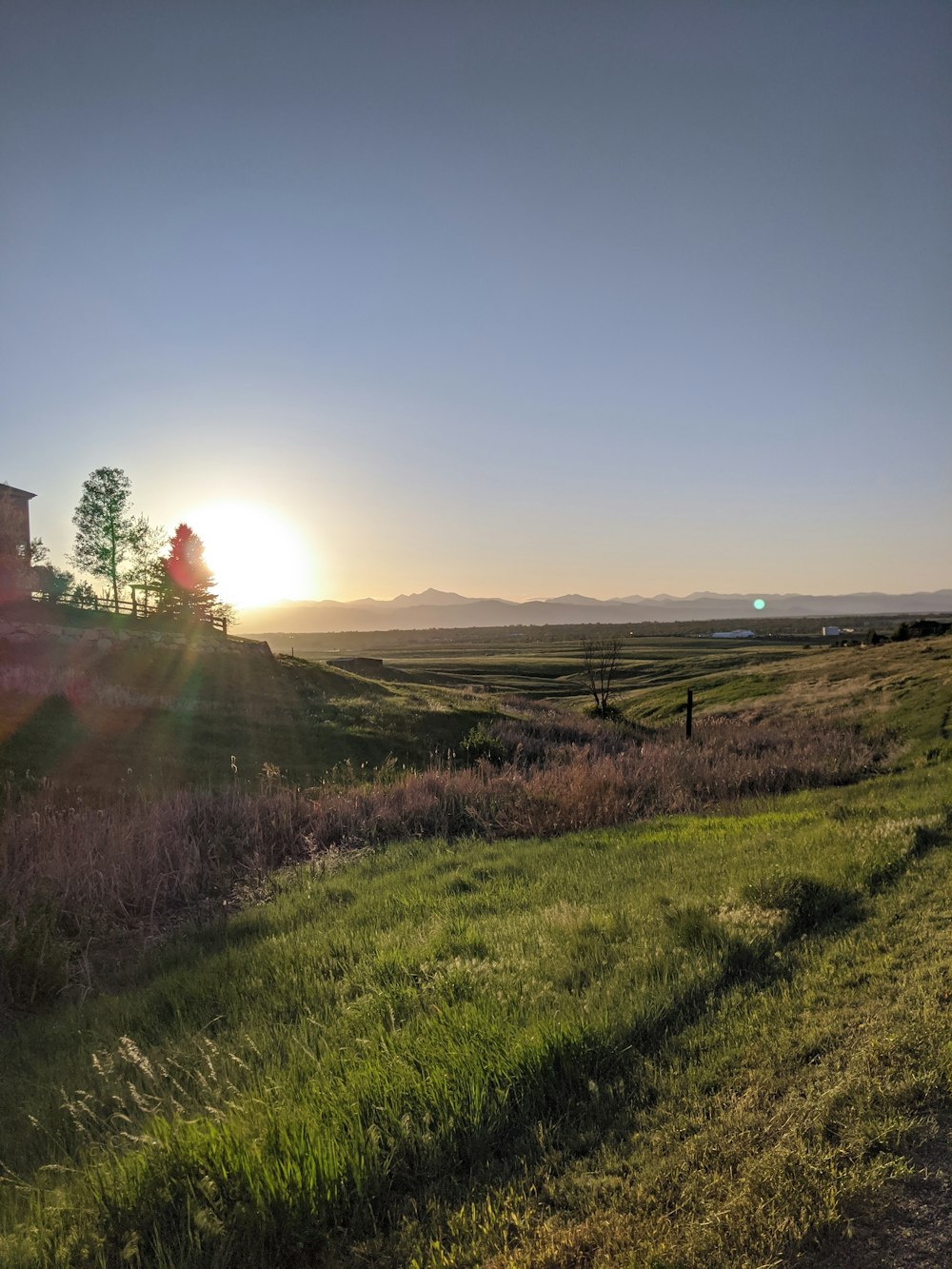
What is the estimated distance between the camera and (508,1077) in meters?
4.16

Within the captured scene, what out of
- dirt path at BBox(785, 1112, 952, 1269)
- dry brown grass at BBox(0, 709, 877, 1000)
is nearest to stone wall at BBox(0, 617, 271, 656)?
dry brown grass at BBox(0, 709, 877, 1000)

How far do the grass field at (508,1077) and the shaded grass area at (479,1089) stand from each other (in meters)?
0.02

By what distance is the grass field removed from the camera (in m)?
3.19

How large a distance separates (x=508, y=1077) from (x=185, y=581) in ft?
186

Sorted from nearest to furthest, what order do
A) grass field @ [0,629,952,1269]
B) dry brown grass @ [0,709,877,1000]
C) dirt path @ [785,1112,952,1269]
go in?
dirt path @ [785,1112,952,1269] < grass field @ [0,629,952,1269] < dry brown grass @ [0,709,877,1000]

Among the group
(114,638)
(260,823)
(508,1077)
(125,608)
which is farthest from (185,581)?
(508,1077)

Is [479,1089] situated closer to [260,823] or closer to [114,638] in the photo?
[260,823]

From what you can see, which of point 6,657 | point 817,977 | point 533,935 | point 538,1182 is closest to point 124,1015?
point 533,935

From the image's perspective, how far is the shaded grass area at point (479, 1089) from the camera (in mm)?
3199

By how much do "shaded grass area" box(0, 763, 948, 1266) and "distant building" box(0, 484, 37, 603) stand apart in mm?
42883

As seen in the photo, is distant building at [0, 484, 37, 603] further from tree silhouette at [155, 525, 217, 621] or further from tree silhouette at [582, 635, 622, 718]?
tree silhouette at [582, 635, 622, 718]

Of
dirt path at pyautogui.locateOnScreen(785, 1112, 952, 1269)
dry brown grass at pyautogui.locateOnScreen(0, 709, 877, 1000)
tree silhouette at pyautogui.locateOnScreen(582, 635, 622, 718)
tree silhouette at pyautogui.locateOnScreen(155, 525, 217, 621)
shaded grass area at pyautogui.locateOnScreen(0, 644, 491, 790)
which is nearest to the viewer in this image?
dirt path at pyautogui.locateOnScreen(785, 1112, 952, 1269)

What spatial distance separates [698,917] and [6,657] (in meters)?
30.6

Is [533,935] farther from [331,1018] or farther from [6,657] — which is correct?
[6,657]
